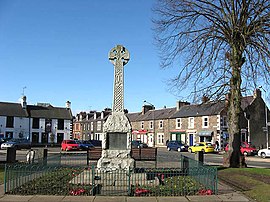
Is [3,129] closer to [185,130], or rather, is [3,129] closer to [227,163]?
[185,130]

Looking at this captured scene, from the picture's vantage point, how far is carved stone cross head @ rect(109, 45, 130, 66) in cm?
1452

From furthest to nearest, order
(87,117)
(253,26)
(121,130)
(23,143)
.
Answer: (87,117) < (23,143) < (253,26) < (121,130)

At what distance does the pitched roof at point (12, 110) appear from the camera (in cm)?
5946

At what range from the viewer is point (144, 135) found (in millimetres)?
69438

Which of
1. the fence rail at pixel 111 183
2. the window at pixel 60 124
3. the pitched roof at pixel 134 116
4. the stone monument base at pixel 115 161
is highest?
the pitched roof at pixel 134 116

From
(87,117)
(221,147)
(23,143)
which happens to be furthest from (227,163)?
(87,117)

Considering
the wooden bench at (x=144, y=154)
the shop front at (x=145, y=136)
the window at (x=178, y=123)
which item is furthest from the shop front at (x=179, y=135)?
the wooden bench at (x=144, y=154)

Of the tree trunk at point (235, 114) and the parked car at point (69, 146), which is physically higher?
the tree trunk at point (235, 114)

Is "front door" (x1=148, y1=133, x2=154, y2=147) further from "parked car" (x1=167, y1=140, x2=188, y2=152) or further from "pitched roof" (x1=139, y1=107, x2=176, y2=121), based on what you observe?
"parked car" (x1=167, y1=140, x2=188, y2=152)

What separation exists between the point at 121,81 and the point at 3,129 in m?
51.9

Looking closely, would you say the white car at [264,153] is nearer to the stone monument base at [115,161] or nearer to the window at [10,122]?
the stone monument base at [115,161]

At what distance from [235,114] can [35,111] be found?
5203 cm

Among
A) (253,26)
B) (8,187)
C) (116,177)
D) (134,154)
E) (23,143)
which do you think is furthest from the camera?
(23,143)

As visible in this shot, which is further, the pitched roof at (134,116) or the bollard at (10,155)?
the pitched roof at (134,116)
